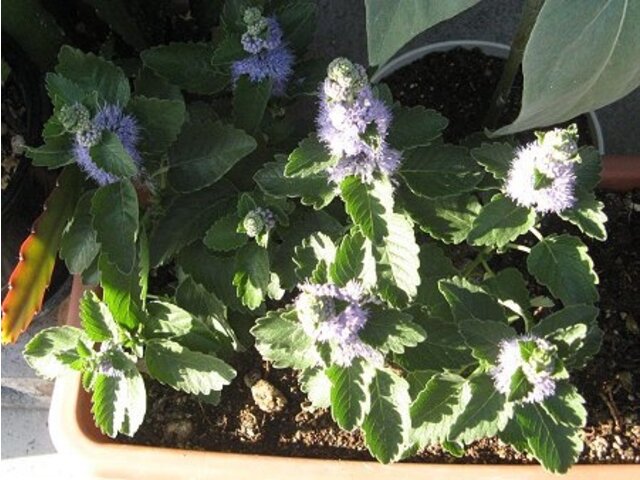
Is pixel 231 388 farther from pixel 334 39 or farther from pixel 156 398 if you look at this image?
pixel 334 39

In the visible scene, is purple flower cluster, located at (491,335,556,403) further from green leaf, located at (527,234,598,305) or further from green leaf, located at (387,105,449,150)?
green leaf, located at (387,105,449,150)

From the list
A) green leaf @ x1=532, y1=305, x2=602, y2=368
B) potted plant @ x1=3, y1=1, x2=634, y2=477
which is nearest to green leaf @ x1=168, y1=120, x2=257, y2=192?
potted plant @ x1=3, y1=1, x2=634, y2=477

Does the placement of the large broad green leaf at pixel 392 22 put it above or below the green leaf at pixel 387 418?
above

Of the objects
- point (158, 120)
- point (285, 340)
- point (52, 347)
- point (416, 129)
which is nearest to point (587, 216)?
point (416, 129)

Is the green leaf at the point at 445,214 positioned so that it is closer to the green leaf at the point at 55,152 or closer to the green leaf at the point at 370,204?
the green leaf at the point at 370,204

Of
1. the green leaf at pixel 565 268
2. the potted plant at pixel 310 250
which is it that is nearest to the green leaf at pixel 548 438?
the potted plant at pixel 310 250

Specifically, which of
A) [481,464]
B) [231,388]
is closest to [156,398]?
[231,388]
